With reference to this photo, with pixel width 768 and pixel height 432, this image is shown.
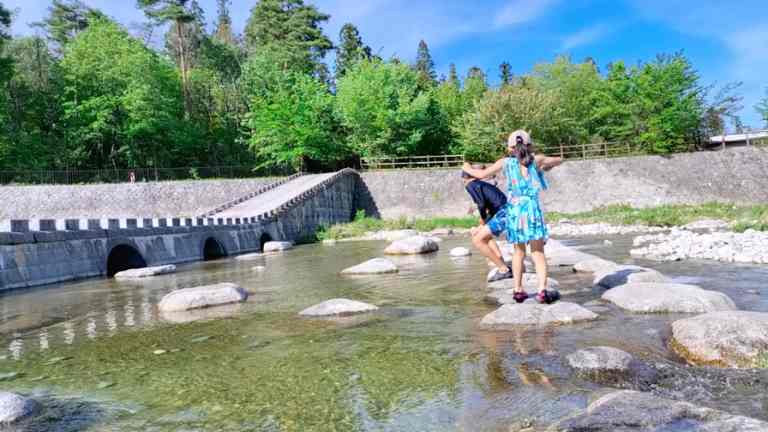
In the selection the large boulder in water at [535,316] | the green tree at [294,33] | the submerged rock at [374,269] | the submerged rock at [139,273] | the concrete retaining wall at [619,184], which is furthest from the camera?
the green tree at [294,33]

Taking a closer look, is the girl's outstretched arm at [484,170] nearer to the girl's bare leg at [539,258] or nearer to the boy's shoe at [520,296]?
the girl's bare leg at [539,258]

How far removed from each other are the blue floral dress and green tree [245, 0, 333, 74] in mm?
56778

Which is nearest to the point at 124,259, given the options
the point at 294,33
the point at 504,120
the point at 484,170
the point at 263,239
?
the point at 263,239

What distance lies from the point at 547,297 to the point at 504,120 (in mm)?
43836

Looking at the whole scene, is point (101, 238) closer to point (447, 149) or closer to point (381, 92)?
point (381, 92)

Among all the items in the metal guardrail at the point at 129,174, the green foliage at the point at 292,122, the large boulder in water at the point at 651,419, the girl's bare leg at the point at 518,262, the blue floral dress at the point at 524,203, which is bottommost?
the large boulder in water at the point at 651,419

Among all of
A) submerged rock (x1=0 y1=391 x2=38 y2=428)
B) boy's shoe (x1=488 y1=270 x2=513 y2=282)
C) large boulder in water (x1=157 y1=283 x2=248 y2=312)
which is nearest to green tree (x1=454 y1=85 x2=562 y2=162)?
boy's shoe (x1=488 y1=270 x2=513 y2=282)

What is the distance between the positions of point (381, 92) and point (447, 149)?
29.9 feet

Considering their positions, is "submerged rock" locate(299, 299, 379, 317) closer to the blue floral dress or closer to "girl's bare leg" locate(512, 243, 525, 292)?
"girl's bare leg" locate(512, 243, 525, 292)

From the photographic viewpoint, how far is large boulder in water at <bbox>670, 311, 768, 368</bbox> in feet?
14.4

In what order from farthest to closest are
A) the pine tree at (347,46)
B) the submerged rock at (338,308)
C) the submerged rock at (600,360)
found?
the pine tree at (347,46) < the submerged rock at (338,308) < the submerged rock at (600,360)

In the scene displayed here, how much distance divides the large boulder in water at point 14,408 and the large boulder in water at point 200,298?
15.0 ft

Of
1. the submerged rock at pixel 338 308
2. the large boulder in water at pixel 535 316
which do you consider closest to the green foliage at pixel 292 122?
the submerged rock at pixel 338 308

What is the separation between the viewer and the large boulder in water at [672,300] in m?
6.28
